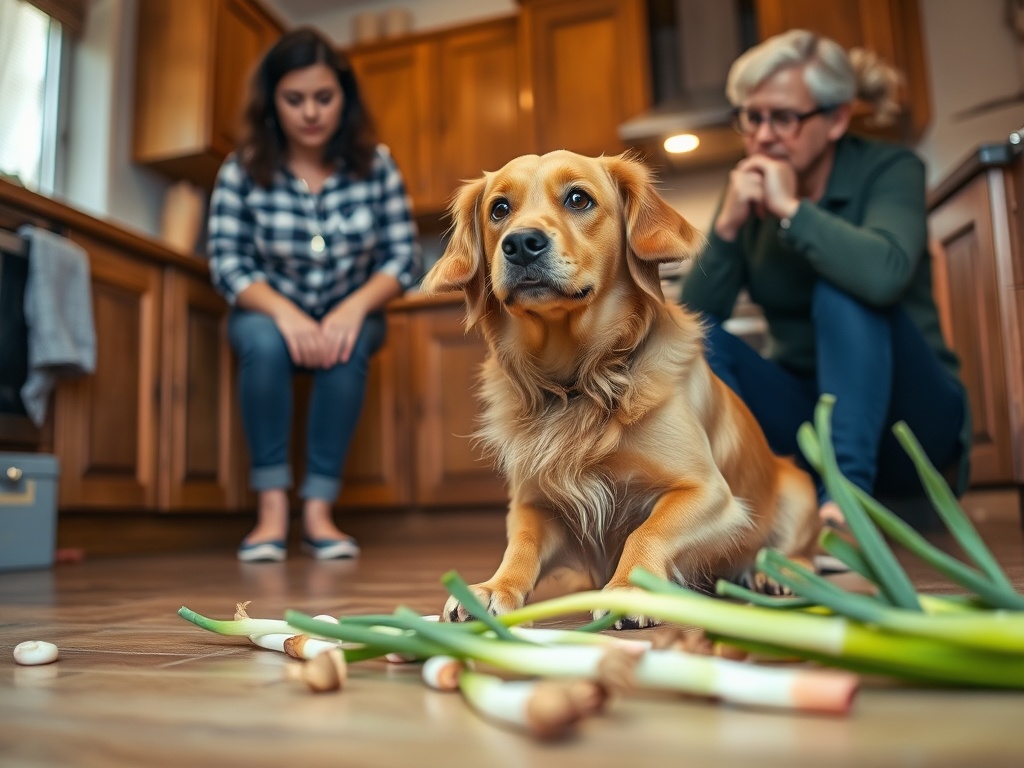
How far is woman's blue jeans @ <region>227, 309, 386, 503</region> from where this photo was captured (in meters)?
2.48

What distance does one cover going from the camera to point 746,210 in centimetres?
184

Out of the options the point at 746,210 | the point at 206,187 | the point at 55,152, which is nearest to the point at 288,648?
the point at 746,210

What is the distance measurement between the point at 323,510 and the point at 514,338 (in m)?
1.47

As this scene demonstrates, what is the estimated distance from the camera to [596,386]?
111cm

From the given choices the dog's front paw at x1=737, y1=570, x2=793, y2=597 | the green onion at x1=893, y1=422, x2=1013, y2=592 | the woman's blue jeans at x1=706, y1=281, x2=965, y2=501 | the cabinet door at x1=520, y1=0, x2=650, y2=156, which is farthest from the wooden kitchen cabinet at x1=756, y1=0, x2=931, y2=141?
the green onion at x1=893, y1=422, x2=1013, y2=592

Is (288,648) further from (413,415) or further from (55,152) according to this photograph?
(55,152)

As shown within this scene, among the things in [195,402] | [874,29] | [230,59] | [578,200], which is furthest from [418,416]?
[874,29]

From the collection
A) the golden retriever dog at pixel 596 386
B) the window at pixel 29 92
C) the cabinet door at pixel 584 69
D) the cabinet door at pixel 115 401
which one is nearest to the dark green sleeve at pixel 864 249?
the golden retriever dog at pixel 596 386

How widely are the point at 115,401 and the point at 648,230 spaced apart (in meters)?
2.10

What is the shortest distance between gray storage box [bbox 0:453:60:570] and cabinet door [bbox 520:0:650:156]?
8.69ft

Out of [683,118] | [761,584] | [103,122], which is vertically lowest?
[761,584]

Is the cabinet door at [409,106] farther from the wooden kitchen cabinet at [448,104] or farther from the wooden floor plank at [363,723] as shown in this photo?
the wooden floor plank at [363,723]

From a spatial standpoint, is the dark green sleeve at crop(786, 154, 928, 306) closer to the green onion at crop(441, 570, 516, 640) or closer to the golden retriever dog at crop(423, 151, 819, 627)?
the golden retriever dog at crop(423, 151, 819, 627)

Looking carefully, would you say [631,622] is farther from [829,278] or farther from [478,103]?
[478,103]
